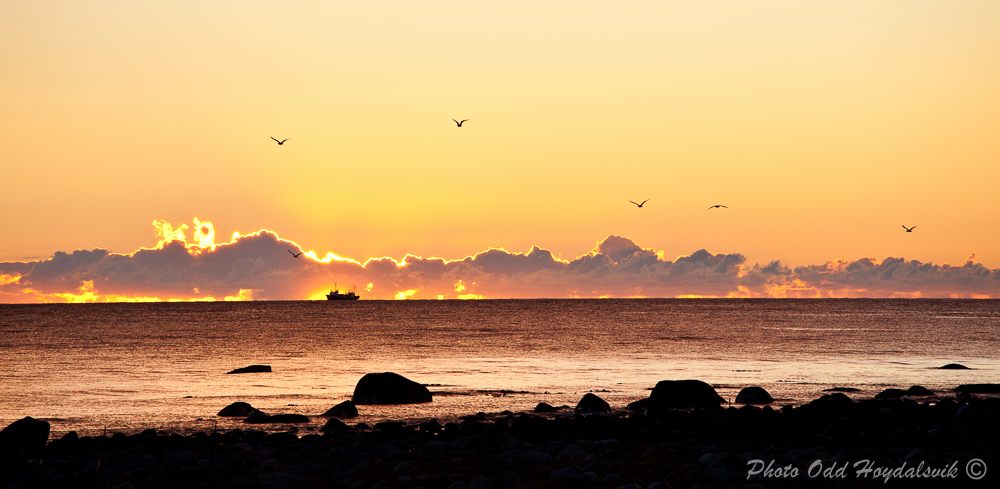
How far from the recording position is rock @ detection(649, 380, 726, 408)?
30125 millimetres

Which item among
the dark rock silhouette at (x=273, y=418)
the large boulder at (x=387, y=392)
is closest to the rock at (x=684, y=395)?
the large boulder at (x=387, y=392)

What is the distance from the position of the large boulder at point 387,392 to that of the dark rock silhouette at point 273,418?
15.8 ft

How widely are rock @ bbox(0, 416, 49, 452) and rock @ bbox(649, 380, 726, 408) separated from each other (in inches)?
808

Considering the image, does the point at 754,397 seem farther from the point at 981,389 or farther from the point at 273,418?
the point at 273,418

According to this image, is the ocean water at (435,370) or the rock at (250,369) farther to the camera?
the rock at (250,369)

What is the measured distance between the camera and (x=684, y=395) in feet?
99.8

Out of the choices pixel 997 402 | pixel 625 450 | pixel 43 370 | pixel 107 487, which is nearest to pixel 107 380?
pixel 43 370

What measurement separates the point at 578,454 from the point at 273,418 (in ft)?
49.4

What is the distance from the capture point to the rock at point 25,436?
72.7 feet

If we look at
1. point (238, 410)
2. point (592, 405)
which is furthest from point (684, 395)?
point (238, 410)

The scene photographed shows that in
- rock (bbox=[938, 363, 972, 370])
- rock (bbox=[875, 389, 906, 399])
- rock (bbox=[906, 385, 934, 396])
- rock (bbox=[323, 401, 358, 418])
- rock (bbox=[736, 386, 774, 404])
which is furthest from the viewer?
rock (bbox=[938, 363, 972, 370])

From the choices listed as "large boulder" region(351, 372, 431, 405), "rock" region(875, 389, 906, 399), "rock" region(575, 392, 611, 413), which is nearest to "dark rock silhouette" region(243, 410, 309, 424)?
"large boulder" region(351, 372, 431, 405)

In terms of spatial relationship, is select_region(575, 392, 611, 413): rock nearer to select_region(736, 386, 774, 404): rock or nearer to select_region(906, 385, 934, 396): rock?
select_region(736, 386, 774, 404): rock

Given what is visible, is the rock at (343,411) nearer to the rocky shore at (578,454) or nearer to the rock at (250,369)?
the rocky shore at (578,454)
